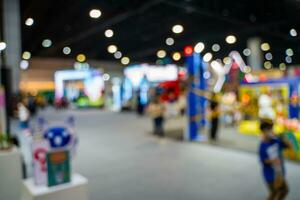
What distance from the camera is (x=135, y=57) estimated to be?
24.8m

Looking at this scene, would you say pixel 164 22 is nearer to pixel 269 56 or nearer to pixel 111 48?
pixel 269 56

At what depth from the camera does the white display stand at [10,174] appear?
12.4 ft

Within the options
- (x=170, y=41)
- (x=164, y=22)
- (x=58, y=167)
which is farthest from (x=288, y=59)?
(x=58, y=167)

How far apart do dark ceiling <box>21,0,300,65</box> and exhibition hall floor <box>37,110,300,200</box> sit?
4.30 m

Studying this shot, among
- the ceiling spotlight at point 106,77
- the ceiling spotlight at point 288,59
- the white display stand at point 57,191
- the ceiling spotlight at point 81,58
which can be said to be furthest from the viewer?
the ceiling spotlight at point 106,77

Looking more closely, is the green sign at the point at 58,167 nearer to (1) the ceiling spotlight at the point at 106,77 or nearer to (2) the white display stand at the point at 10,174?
(2) the white display stand at the point at 10,174

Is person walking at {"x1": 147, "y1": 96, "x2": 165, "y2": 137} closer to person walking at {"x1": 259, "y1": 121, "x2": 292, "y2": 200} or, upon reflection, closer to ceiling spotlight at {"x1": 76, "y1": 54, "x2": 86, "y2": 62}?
person walking at {"x1": 259, "y1": 121, "x2": 292, "y2": 200}

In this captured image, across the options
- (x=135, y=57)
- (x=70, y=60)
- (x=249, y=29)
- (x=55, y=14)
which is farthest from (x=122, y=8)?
(x=70, y=60)

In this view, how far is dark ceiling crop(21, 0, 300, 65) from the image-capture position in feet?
30.6

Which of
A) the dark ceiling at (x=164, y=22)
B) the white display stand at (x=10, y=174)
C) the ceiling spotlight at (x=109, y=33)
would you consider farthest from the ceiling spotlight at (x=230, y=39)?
the white display stand at (x=10, y=174)

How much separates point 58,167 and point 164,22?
1054cm

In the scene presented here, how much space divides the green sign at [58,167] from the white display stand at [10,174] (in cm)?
132

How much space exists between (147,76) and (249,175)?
13.9m

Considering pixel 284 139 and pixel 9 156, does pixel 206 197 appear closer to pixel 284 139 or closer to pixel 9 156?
pixel 284 139
